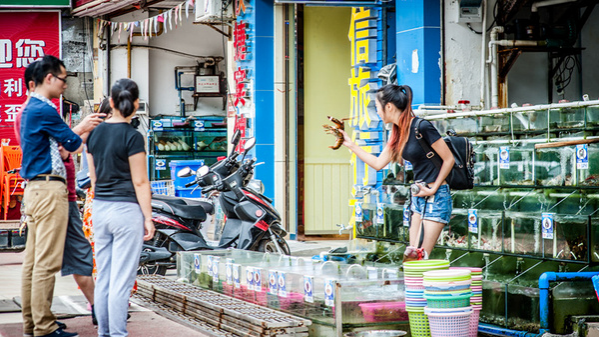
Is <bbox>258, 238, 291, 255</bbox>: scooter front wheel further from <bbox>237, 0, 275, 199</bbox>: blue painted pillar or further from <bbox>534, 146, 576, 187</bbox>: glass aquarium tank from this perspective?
<bbox>237, 0, 275, 199</bbox>: blue painted pillar

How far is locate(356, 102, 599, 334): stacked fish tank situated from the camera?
5.54 metres

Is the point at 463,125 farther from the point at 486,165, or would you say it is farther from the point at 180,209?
the point at 180,209

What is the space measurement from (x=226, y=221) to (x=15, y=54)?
37.8 ft

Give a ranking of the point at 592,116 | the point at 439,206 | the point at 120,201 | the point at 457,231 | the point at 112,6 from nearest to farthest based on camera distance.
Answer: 1. the point at 120,201
2. the point at 439,206
3. the point at 592,116
4. the point at 457,231
5. the point at 112,6

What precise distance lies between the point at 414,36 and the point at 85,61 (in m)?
12.1

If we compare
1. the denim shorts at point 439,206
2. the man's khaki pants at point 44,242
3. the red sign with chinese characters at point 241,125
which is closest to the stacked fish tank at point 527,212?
the denim shorts at point 439,206

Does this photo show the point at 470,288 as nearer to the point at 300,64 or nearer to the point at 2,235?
the point at 300,64

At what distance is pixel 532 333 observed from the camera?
18.3 ft

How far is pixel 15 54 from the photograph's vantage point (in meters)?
18.4

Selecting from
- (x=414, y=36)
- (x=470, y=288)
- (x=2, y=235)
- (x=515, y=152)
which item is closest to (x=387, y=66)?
(x=414, y=36)

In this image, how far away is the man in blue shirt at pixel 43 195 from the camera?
17.3 feet

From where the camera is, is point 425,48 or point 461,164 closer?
point 461,164

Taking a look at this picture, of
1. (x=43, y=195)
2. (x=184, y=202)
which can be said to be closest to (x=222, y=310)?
(x=43, y=195)

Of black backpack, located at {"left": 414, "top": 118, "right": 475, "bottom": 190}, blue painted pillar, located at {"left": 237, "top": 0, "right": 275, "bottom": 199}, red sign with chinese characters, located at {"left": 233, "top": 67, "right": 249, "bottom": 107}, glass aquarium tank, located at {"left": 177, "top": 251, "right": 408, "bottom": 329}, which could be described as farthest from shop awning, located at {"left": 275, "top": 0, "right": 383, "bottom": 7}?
black backpack, located at {"left": 414, "top": 118, "right": 475, "bottom": 190}
